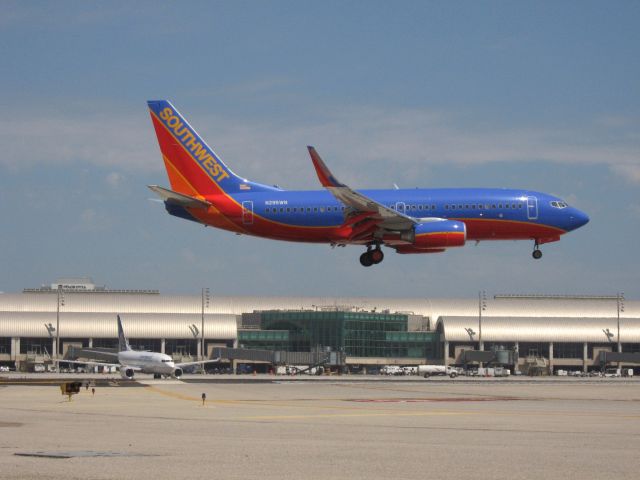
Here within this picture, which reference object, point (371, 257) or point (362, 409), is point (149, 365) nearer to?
point (371, 257)

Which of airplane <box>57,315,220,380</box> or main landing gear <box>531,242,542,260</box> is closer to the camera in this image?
main landing gear <box>531,242,542,260</box>

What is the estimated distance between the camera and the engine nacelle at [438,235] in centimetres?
8444

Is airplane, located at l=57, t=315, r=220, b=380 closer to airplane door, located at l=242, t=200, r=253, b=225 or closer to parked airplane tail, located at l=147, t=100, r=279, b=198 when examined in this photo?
parked airplane tail, located at l=147, t=100, r=279, b=198

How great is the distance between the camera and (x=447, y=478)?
30281 mm

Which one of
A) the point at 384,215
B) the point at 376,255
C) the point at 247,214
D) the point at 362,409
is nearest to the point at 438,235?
the point at 384,215

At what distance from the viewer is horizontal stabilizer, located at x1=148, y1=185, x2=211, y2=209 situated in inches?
3326

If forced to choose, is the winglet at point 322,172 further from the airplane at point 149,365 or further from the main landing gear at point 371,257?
the airplane at point 149,365

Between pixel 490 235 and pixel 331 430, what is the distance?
4503 centimetres

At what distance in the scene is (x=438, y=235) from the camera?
8444 centimetres

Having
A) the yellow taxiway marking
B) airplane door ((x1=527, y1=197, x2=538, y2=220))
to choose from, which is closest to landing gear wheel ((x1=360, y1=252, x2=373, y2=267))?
airplane door ((x1=527, y1=197, x2=538, y2=220))

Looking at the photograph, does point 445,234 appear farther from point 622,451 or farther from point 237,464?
point 237,464

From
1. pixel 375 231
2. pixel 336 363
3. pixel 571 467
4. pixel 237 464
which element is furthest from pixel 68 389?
pixel 336 363

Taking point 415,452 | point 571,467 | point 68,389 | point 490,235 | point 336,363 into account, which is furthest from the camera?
point 336,363

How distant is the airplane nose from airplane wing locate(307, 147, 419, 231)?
13.9 m
